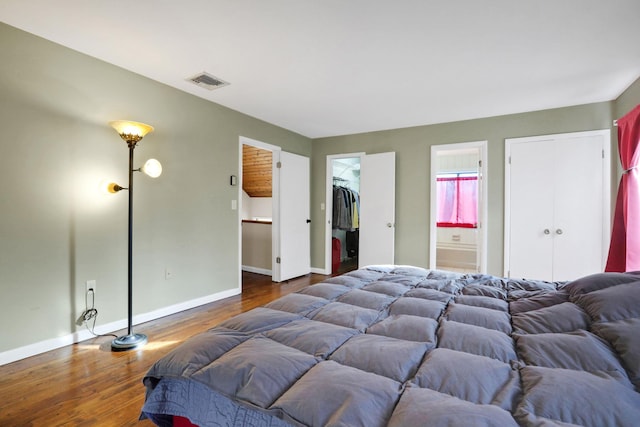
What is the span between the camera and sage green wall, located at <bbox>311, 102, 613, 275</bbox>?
3.62 meters

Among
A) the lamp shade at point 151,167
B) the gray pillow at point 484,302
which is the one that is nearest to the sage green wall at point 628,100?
the gray pillow at point 484,302

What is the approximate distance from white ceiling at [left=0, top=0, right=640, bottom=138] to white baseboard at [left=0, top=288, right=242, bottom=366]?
2.31 meters

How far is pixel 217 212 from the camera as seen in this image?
3.64 metres

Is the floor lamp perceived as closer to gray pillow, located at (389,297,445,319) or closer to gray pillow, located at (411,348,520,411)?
gray pillow, located at (389,297,445,319)

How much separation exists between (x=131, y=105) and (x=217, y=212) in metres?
1.40

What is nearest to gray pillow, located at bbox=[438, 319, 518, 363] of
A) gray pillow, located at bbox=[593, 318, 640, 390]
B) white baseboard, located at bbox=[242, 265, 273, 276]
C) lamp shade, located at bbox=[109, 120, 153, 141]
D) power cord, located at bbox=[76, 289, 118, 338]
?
gray pillow, located at bbox=[593, 318, 640, 390]

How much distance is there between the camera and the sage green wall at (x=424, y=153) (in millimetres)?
3621

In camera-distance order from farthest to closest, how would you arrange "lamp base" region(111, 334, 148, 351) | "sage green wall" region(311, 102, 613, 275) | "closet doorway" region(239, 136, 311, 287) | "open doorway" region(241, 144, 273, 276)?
"open doorway" region(241, 144, 273, 276) → "closet doorway" region(239, 136, 311, 287) → "sage green wall" region(311, 102, 613, 275) → "lamp base" region(111, 334, 148, 351)

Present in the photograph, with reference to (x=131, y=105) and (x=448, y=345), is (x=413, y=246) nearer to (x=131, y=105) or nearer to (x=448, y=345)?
(x=448, y=345)

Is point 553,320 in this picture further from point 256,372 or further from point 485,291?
point 256,372

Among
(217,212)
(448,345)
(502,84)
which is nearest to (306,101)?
(217,212)

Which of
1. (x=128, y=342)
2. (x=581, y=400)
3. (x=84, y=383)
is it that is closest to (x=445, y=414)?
(x=581, y=400)

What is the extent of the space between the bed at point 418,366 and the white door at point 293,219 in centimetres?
297

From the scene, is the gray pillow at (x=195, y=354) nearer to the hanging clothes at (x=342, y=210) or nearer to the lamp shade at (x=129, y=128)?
the lamp shade at (x=129, y=128)
